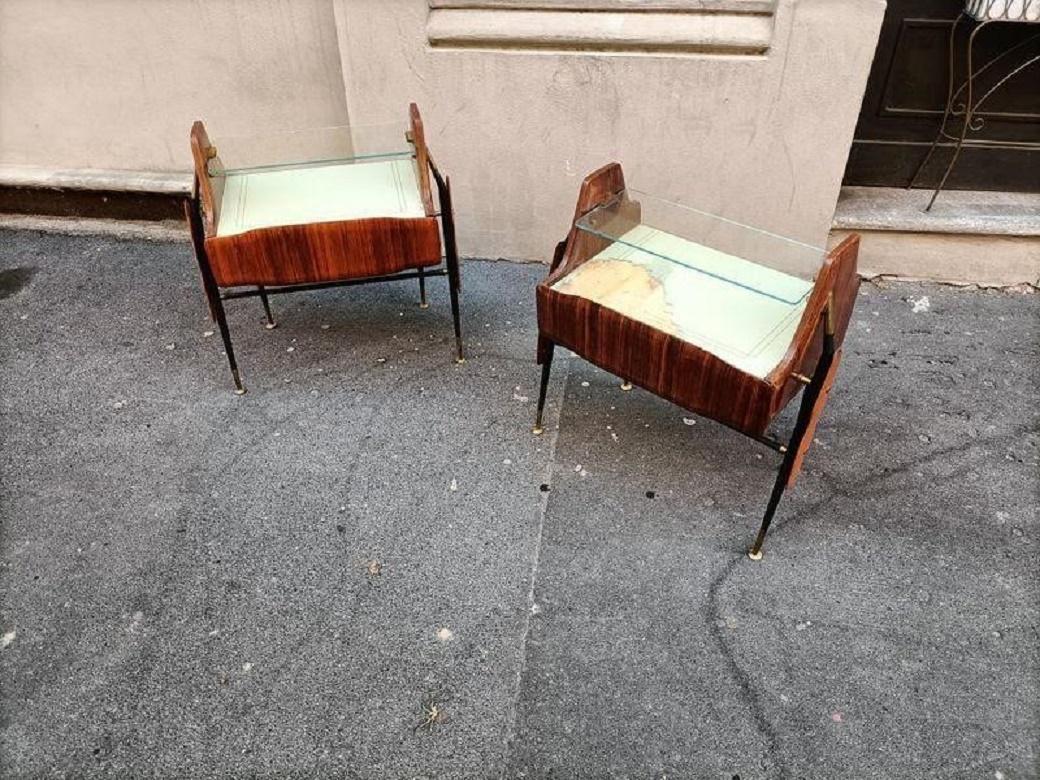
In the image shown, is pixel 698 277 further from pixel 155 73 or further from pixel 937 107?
pixel 155 73

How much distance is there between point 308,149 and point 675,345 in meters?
1.73

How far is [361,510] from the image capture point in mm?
2441

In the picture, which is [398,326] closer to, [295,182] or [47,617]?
[295,182]

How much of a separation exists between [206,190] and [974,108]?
323cm

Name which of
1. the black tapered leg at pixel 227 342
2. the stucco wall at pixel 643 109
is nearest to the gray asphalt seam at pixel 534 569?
the stucco wall at pixel 643 109

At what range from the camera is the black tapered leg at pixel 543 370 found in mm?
2496

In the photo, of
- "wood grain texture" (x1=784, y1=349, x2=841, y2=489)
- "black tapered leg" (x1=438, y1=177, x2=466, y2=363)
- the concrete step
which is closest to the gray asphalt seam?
"black tapered leg" (x1=438, y1=177, x2=466, y2=363)

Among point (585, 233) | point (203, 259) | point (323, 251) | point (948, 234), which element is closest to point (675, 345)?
point (585, 233)

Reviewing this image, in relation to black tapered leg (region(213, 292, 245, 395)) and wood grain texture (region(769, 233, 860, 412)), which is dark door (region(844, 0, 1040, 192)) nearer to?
wood grain texture (region(769, 233, 860, 412))

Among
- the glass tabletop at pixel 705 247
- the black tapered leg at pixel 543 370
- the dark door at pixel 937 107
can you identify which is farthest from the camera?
the dark door at pixel 937 107

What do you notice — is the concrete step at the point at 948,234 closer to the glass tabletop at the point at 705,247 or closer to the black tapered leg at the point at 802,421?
the glass tabletop at the point at 705,247

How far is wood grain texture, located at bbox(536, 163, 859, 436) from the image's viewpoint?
189 centimetres

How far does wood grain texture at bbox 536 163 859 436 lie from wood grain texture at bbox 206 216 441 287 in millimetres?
548

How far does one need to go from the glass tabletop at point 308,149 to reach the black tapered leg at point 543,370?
3.13ft
